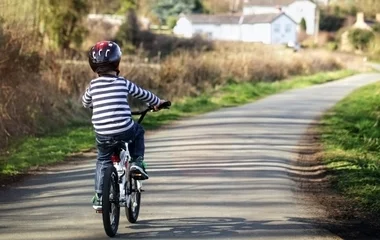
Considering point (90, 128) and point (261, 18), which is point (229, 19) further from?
point (90, 128)

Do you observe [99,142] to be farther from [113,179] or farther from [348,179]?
[348,179]

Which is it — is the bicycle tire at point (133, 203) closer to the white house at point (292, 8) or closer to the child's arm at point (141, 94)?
the child's arm at point (141, 94)

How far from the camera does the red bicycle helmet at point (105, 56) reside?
22.9ft

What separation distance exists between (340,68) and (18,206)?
44.2m

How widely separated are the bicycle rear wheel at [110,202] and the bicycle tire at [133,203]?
30 centimetres

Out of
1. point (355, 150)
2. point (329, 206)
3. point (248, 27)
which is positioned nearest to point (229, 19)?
point (248, 27)

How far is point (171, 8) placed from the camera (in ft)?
252

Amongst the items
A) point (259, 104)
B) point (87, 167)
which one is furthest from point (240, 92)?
point (87, 167)

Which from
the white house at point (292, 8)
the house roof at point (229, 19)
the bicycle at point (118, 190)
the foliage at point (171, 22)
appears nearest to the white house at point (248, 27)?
the house roof at point (229, 19)

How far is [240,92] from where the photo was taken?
28844mm

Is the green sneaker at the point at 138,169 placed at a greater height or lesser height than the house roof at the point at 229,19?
greater

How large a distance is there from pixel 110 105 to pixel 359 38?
4496cm

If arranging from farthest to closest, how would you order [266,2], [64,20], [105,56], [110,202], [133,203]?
[266,2], [64,20], [133,203], [105,56], [110,202]

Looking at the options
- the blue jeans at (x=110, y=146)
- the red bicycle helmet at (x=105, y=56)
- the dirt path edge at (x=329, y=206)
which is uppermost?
the red bicycle helmet at (x=105, y=56)
